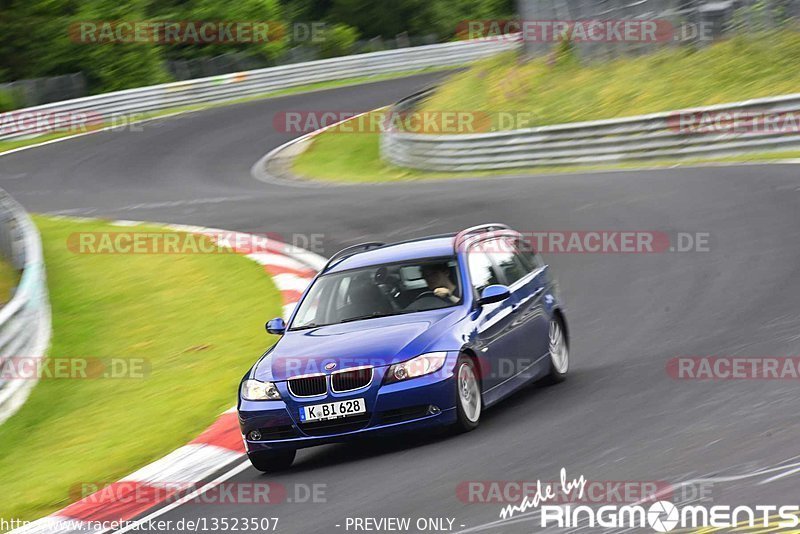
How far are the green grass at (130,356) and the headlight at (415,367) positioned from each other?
2.21 m

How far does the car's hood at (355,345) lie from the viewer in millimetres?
8664

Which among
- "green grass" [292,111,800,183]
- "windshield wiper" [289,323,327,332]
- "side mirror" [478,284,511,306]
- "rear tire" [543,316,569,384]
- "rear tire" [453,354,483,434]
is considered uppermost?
"side mirror" [478,284,511,306]

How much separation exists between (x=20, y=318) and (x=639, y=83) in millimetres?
17432

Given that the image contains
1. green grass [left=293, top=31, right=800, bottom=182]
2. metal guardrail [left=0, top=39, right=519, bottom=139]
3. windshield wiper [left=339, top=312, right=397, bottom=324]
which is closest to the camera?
windshield wiper [left=339, top=312, right=397, bottom=324]

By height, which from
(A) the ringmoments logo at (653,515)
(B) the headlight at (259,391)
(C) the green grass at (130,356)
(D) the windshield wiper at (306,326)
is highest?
(D) the windshield wiper at (306,326)

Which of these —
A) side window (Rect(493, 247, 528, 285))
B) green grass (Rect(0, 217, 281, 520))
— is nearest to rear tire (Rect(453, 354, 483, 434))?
side window (Rect(493, 247, 528, 285))

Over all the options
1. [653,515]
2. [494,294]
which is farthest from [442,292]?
[653,515]

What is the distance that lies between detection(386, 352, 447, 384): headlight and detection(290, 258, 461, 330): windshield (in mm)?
869

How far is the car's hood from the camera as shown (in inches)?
341

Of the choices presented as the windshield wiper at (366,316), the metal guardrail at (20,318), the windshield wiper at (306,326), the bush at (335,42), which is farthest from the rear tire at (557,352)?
the bush at (335,42)

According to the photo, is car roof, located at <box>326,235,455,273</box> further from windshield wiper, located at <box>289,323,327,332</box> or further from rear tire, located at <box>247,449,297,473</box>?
A: rear tire, located at <box>247,449,297,473</box>

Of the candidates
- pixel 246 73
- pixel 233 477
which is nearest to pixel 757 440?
pixel 233 477

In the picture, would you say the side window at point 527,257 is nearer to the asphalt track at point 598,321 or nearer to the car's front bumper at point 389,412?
the asphalt track at point 598,321

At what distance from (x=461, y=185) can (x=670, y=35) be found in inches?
294
